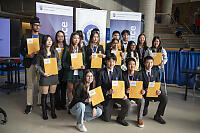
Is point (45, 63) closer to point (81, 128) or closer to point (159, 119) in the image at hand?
point (81, 128)

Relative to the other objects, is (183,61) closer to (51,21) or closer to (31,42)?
(51,21)

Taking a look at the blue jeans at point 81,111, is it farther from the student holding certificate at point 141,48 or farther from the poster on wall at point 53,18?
the poster on wall at point 53,18

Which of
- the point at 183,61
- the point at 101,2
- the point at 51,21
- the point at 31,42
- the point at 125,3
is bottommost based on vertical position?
the point at 183,61

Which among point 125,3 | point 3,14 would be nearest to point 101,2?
point 125,3

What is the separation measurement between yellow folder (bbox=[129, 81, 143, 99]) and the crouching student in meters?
0.59

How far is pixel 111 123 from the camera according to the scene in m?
2.75

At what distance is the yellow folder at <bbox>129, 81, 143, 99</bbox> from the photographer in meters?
2.62

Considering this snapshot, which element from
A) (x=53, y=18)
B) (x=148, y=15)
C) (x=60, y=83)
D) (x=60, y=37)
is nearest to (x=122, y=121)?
(x=60, y=83)

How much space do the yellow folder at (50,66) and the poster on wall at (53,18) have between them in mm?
1228

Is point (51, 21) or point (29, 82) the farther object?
point (51, 21)

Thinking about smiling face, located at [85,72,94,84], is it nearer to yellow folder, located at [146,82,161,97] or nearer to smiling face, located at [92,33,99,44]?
smiling face, located at [92,33,99,44]

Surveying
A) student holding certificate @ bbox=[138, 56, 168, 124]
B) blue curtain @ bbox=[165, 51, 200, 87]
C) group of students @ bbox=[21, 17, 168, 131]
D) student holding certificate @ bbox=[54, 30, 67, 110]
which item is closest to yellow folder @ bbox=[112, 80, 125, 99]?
group of students @ bbox=[21, 17, 168, 131]

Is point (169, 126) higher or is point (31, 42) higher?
point (31, 42)

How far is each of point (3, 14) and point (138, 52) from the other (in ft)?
21.9
